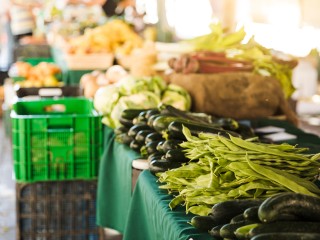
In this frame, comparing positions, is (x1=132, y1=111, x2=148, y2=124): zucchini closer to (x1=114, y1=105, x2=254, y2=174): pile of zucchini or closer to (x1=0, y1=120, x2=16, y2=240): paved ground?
(x1=114, y1=105, x2=254, y2=174): pile of zucchini

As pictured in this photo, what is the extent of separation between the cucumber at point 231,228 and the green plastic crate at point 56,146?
2.23 m

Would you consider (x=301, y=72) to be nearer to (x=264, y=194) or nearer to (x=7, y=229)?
(x=7, y=229)

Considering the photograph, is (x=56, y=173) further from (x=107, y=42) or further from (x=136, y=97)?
(x=107, y=42)

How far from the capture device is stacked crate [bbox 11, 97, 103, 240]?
148 inches

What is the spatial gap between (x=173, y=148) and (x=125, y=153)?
643 mm

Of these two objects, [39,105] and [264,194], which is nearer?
[264,194]

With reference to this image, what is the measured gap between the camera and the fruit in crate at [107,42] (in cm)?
680

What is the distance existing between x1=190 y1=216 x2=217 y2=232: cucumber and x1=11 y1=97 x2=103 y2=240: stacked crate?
2045mm

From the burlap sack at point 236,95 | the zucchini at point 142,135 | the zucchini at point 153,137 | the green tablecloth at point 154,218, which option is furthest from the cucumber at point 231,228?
the burlap sack at point 236,95

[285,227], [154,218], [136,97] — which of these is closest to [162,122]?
[154,218]

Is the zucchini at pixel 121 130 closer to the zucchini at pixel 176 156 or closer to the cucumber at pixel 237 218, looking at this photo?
the zucchini at pixel 176 156

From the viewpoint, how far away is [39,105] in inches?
173

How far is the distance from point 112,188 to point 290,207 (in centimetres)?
211

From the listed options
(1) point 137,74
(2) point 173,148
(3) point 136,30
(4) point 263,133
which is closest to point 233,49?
(1) point 137,74
